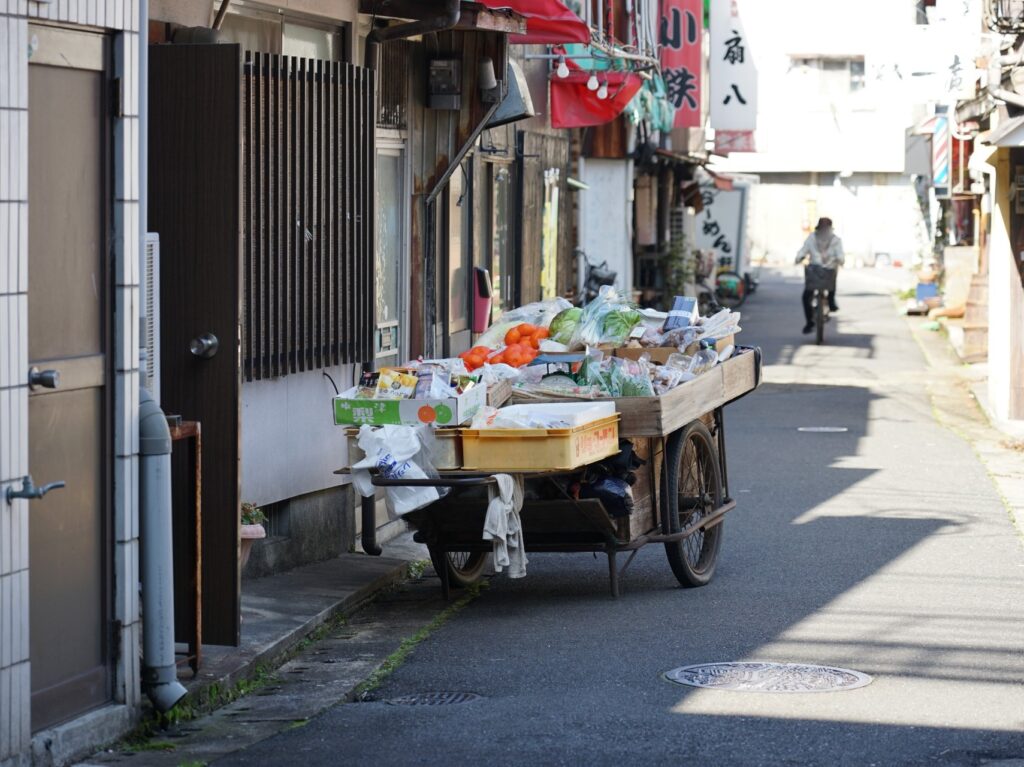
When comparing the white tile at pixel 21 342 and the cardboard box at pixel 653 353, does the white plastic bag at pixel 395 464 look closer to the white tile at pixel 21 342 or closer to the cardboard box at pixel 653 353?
the cardboard box at pixel 653 353

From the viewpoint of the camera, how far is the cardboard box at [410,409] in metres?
8.58

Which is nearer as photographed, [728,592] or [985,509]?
[728,592]

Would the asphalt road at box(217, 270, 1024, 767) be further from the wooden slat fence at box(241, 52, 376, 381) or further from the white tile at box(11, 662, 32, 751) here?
the wooden slat fence at box(241, 52, 376, 381)

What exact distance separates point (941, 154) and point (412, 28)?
836 inches

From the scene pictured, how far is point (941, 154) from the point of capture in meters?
30.4

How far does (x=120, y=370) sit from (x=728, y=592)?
14.9ft

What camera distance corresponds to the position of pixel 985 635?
8484 mm

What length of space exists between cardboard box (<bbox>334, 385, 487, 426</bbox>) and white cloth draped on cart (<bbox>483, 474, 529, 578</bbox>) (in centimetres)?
40

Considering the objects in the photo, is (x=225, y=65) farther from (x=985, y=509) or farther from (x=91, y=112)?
(x=985, y=509)

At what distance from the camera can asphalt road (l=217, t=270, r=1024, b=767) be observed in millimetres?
6402

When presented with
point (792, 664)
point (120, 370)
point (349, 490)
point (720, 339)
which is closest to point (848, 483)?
point (720, 339)

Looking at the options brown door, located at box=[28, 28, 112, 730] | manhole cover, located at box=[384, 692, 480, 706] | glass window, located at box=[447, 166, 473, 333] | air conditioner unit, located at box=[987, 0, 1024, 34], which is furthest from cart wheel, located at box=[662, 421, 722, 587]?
air conditioner unit, located at box=[987, 0, 1024, 34]

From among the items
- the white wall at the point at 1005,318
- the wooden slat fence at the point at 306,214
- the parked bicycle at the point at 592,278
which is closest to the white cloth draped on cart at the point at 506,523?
the wooden slat fence at the point at 306,214

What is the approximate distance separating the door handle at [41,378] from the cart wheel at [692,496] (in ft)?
14.5
